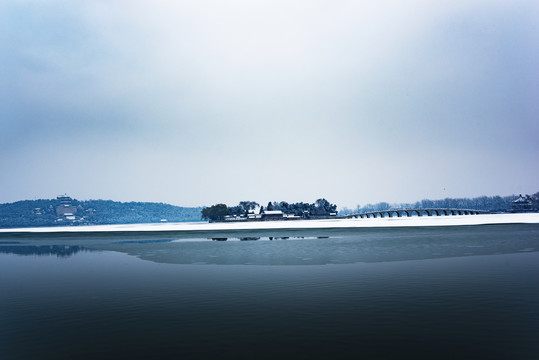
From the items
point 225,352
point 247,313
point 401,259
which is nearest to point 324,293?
point 247,313

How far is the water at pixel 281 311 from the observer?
14.9 m

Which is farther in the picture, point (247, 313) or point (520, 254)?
point (520, 254)

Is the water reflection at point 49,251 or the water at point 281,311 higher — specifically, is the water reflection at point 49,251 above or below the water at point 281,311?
above

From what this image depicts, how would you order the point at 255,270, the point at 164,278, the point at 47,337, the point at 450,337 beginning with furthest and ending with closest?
the point at 255,270 < the point at 164,278 < the point at 47,337 < the point at 450,337

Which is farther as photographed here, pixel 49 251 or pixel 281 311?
pixel 49 251

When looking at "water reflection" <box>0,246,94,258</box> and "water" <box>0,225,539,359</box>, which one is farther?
"water reflection" <box>0,246,94,258</box>

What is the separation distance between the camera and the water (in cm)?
1487

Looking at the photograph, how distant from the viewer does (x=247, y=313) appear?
20156mm

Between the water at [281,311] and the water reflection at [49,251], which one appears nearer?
the water at [281,311]

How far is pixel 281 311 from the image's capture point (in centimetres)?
2031

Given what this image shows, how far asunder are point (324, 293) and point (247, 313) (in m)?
5.63

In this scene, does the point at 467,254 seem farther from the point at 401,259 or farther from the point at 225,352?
the point at 225,352

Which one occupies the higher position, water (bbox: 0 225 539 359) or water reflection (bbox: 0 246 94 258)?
water reflection (bbox: 0 246 94 258)

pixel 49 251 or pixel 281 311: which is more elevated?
pixel 49 251
